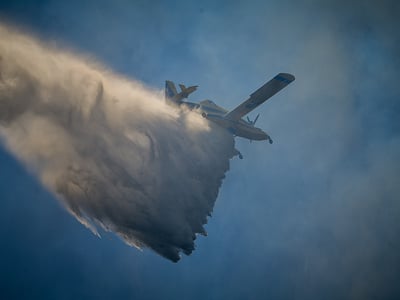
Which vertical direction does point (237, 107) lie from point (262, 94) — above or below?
below

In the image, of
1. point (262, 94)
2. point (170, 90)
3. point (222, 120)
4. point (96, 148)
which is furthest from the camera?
point (222, 120)

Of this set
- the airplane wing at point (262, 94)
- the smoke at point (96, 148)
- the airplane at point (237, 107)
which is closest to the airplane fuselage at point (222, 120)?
the airplane at point (237, 107)

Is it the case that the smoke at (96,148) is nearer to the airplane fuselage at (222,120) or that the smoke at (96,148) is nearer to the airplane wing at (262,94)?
the airplane fuselage at (222,120)

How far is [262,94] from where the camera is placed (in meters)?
33.5

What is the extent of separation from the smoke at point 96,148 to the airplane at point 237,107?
321 inches

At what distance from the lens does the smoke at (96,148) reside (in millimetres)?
19391

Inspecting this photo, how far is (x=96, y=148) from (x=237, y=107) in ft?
64.8

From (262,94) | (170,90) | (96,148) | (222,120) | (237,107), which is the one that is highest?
(262,94)

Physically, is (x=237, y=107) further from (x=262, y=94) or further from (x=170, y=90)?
(x=170, y=90)

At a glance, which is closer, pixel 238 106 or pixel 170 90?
pixel 170 90

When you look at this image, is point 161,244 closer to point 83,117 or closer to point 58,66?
point 83,117

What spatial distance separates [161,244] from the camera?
23719mm

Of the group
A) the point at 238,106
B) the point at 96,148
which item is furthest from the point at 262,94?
the point at 96,148

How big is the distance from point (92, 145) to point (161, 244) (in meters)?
9.81
